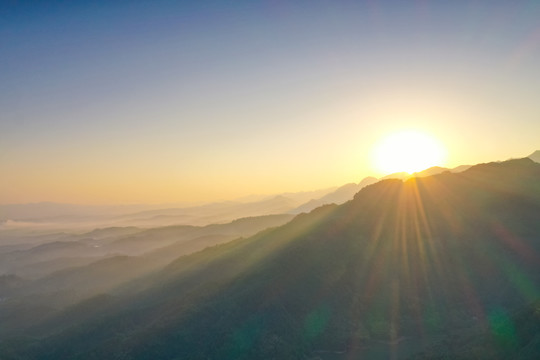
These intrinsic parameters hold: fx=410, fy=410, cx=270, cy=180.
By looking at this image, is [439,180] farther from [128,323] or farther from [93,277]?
[93,277]

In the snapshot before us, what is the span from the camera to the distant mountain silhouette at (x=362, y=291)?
6469 cm

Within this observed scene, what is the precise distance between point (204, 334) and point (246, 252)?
125 feet

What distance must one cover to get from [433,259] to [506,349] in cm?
3539

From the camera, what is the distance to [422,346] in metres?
61.9

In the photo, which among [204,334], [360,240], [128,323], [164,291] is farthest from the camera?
[164,291]

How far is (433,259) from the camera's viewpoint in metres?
82.4

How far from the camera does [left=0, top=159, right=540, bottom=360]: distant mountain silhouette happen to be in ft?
212

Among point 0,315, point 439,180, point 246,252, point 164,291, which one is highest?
point 439,180

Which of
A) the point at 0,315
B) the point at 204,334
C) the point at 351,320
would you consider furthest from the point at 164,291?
the point at 0,315

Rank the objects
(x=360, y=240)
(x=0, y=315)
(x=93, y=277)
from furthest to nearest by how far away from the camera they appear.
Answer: (x=93, y=277) → (x=0, y=315) → (x=360, y=240)

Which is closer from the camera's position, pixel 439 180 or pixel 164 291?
pixel 164 291

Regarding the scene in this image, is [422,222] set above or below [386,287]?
above

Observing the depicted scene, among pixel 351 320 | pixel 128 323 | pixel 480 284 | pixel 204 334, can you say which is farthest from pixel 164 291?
pixel 480 284

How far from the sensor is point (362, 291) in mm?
76562
